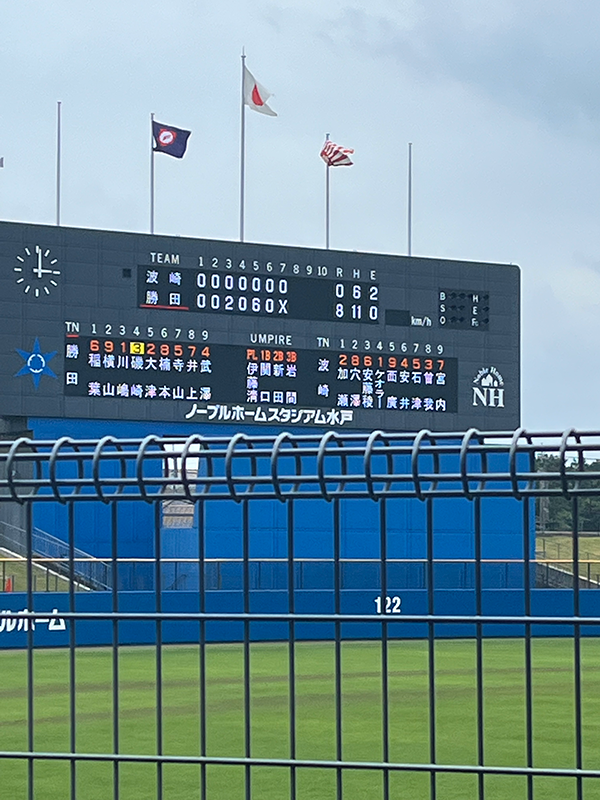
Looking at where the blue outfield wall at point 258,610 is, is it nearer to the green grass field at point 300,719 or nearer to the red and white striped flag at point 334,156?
the green grass field at point 300,719

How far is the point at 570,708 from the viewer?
12719 mm

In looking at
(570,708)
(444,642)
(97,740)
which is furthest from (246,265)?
(97,740)

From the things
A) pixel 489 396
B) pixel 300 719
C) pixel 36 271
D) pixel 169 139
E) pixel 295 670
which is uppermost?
pixel 169 139

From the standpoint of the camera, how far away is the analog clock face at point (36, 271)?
22109mm

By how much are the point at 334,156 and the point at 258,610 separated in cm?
939

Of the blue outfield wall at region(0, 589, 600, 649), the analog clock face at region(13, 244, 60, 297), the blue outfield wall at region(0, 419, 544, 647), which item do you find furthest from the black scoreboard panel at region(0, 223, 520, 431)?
the blue outfield wall at region(0, 589, 600, 649)

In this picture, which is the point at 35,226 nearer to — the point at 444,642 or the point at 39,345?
the point at 39,345

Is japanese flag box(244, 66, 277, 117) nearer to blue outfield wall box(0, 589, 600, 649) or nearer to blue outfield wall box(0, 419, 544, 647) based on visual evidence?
blue outfield wall box(0, 419, 544, 647)

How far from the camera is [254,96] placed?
26.6 metres

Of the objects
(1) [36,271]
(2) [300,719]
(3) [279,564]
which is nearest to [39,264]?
(1) [36,271]

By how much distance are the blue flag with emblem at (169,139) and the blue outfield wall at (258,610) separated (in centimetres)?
835

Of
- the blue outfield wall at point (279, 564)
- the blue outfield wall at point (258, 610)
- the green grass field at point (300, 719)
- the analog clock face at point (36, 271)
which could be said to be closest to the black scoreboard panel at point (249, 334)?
the analog clock face at point (36, 271)

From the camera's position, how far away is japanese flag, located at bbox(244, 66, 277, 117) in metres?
26.4

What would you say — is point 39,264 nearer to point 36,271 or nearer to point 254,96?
point 36,271
